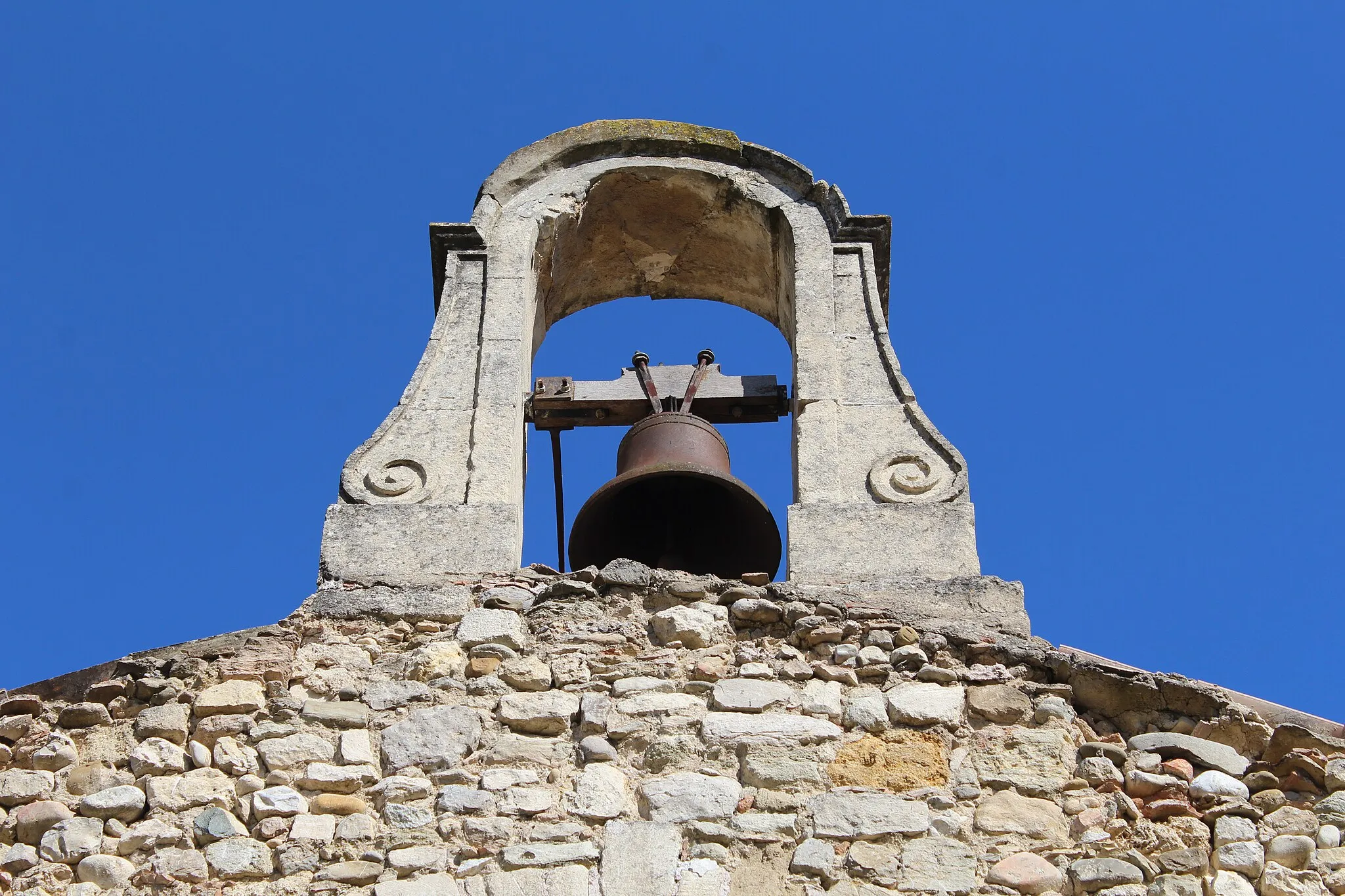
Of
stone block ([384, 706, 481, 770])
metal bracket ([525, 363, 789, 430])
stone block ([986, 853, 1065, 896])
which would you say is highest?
metal bracket ([525, 363, 789, 430])

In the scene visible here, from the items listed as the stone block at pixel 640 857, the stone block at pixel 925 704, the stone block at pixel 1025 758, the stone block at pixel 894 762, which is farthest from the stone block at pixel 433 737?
the stone block at pixel 1025 758

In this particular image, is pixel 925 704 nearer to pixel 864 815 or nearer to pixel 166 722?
pixel 864 815

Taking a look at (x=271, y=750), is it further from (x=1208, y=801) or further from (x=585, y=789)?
(x=1208, y=801)

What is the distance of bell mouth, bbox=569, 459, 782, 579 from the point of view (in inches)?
240

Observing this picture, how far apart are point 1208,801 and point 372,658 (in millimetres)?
2160

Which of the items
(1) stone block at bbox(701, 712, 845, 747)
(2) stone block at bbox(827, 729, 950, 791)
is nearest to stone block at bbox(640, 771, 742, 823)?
(1) stone block at bbox(701, 712, 845, 747)

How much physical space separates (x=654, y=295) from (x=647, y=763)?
351 centimetres

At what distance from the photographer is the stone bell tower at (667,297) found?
224 inches

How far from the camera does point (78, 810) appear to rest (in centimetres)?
446

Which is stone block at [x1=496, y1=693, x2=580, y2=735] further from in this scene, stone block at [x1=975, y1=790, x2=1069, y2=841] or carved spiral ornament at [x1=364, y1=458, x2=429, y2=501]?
carved spiral ornament at [x1=364, y1=458, x2=429, y2=501]

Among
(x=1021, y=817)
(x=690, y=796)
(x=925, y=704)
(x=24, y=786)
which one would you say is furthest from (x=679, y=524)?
(x=24, y=786)

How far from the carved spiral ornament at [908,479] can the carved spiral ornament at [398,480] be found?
1441 mm

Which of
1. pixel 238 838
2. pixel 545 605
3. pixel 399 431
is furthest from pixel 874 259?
pixel 238 838

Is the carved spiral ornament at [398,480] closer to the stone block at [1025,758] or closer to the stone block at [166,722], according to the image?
the stone block at [166,722]
